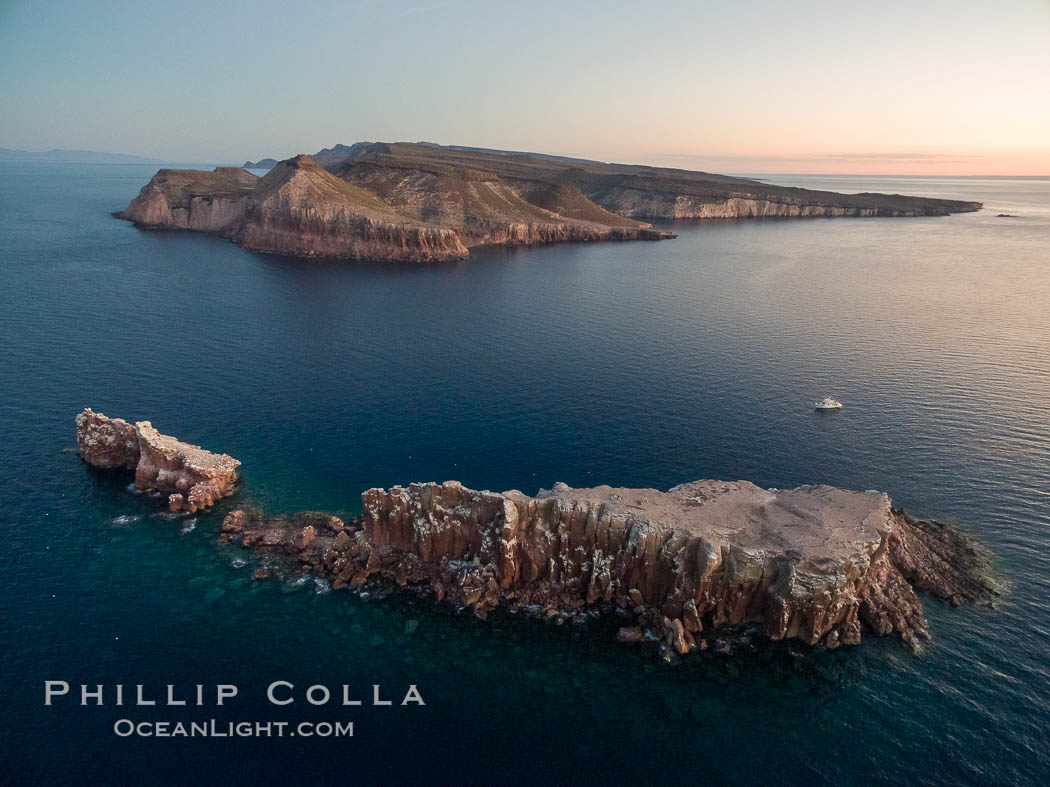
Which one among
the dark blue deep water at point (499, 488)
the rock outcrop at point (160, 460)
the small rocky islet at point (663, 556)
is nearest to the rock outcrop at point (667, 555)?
the small rocky islet at point (663, 556)

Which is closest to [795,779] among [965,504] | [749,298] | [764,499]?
[764,499]

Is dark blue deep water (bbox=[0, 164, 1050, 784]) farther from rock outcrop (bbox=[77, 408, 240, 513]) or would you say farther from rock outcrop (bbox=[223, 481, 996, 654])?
rock outcrop (bbox=[223, 481, 996, 654])

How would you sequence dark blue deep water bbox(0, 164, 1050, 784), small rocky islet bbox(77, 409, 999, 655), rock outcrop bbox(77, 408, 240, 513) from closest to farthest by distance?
1. dark blue deep water bbox(0, 164, 1050, 784)
2. small rocky islet bbox(77, 409, 999, 655)
3. rock outcrop bbox(77, 408, 240, 513)

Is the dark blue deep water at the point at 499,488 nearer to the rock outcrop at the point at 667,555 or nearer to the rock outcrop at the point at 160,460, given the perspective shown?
the rock outcrop at the point at 160,460

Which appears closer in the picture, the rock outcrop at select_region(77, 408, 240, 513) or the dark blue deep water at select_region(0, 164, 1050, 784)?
the dark blue deep water at select_region(0, 164, 1050, 784)

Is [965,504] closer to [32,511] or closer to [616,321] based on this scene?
[616,321]

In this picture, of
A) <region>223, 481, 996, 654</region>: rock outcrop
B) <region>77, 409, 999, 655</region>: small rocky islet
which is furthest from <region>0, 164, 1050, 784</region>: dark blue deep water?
<region>223, 481, 996, 654</region>: rock outcrop
